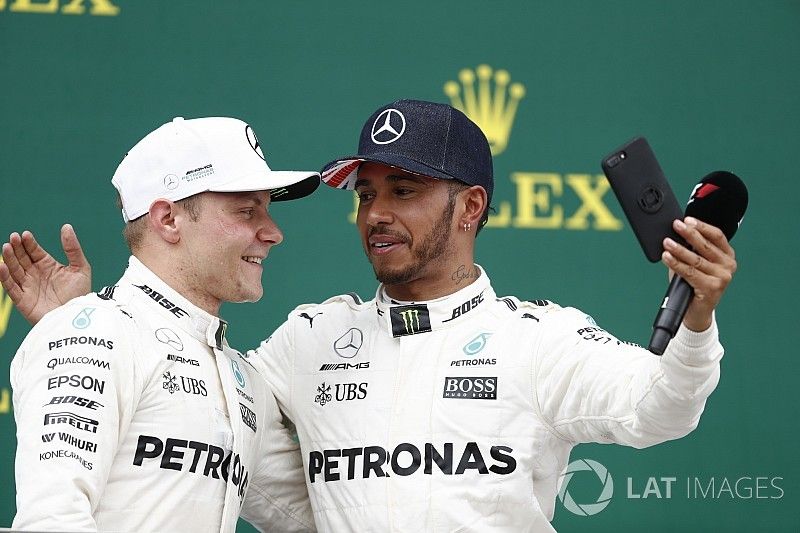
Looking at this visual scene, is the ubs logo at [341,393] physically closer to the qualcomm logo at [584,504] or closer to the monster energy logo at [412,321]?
the monster energy logo at [412,321]

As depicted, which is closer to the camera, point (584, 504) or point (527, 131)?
point (584, 504)

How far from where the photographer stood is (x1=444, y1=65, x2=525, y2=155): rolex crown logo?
3.36 m

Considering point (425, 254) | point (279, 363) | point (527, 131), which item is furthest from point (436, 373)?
point (527, 131)

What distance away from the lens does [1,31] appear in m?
3.28

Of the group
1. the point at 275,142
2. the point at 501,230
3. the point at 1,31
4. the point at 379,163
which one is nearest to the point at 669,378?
the point at 379,163

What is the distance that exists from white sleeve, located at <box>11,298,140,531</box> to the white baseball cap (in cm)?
26

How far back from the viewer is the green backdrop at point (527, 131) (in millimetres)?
3264

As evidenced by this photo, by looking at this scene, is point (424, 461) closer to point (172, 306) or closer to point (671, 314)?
point (172, 306)

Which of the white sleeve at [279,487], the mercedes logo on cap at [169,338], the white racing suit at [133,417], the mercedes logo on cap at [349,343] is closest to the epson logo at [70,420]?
the white racing suit at [133,417]

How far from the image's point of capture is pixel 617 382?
7.32 feet

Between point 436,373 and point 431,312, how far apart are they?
0.13 metres

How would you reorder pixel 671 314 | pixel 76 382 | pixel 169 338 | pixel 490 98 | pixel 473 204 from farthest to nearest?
pixel 490 98 < pixel 473 204 < pixel 169 338 < pixel 76 382 < pixel 671 314

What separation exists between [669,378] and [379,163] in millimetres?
774

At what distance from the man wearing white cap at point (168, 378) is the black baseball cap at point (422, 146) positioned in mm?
133
